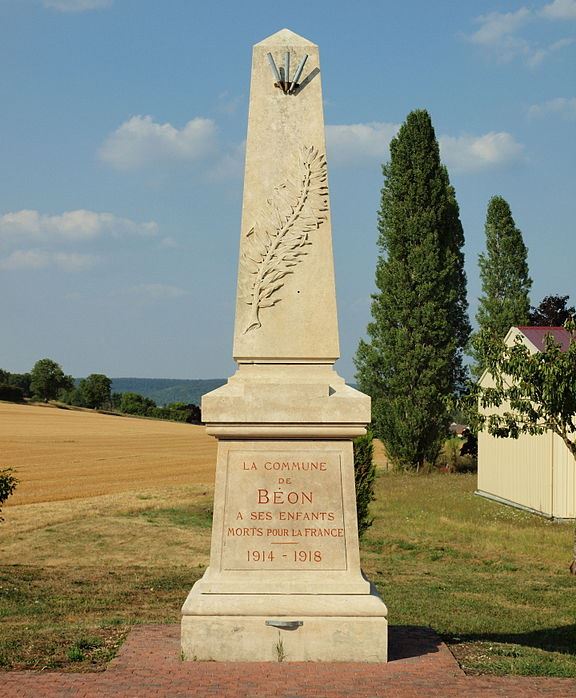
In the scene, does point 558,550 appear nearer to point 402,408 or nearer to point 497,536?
point 497,536

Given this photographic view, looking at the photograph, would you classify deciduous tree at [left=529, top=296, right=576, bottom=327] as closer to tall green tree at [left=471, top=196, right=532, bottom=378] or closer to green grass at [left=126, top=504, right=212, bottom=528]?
tall green tree at [left=471, top=196, right=532, bottom=378]

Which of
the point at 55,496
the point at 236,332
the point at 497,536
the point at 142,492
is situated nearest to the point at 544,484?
the point at 497,536

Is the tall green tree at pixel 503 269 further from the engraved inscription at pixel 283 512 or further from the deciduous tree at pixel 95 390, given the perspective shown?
the deciduous tree at pixel 95 390

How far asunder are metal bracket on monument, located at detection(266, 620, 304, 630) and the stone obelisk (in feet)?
0.04

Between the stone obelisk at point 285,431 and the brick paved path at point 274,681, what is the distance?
26 cm

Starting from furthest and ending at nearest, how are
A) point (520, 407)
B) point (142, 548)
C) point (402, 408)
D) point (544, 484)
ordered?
1. point (402, 408)
2. point (544, 484)
3. point (142, 548)
4. point (520, 407)

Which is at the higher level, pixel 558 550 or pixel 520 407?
pixel 520 407

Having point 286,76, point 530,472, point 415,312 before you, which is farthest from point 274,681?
point 415,312

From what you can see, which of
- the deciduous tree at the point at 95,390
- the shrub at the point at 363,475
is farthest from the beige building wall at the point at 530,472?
the deciduous tree at the point at 95,390

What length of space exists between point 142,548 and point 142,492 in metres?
12.4

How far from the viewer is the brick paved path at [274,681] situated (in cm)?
732

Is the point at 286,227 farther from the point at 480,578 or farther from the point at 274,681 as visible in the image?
the point at 480,578

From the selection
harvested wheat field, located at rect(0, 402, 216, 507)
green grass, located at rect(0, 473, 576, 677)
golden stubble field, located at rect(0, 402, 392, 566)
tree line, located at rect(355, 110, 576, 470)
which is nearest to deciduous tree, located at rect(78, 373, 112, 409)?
harvested wheat field, located at rect(0, 402, 216, 507)

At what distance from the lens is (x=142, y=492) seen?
34031 millimetres
